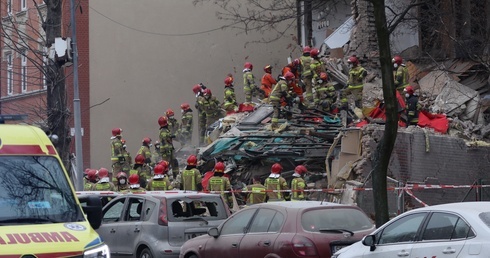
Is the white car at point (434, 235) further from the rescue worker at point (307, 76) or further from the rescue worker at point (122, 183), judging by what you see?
the rescue worker at point (307, 76)

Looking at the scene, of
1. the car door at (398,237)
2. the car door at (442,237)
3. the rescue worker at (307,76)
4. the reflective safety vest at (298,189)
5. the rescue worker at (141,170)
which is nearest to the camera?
the car door at (442,237)

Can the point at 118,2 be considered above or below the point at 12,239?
above

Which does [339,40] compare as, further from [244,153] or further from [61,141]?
[61,141]

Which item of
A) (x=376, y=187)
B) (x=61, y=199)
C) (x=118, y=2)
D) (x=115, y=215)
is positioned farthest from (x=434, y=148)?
(x=118, y=2)

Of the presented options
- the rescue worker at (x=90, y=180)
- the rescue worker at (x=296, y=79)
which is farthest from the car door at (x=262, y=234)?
the rescue worker at (x=296, y=79)

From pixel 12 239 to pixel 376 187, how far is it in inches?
282

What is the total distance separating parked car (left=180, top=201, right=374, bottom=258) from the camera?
11578 millimetres

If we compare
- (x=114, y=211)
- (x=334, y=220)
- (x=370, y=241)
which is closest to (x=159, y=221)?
(x=114, y=211)

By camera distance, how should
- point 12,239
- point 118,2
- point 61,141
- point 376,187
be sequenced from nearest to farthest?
point 12,239 < point 376,187 < point 61,141 < point 118,2

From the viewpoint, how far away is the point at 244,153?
22891mm

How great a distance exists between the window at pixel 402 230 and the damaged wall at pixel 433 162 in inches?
348

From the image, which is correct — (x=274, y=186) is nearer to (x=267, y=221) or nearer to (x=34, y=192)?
(x=267, y=221)

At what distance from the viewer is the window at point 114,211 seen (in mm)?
15241

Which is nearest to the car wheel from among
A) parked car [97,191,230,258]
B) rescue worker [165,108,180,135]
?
parked car [97,191,230,258]
